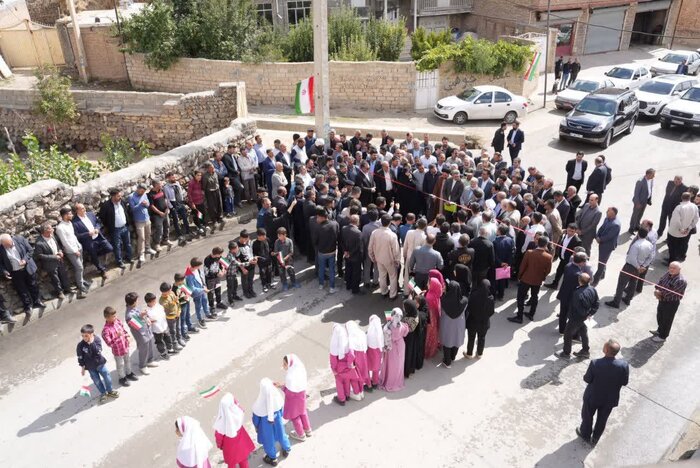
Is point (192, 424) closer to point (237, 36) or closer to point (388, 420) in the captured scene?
point (388, 420)

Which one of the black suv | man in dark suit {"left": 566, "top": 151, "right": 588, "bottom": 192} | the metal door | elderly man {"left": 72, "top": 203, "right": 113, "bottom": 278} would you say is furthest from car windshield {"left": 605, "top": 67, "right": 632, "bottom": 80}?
elderly man {"left": 72, "top": 203, "right": 113, "bottom": 278}

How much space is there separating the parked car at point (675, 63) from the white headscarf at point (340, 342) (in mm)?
24510

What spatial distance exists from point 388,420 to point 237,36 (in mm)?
19008

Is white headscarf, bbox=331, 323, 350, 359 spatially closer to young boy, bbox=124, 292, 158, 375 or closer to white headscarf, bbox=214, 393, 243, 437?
white headscarf, bbox=214, 393, 243, 437

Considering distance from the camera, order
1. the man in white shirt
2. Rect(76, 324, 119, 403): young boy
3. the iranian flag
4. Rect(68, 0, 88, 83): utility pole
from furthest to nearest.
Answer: Rect(68, 0, 88, 83): utility pole < the iranian flag < the man in white shirt < Rect(76, 324, 119, 403): young boy

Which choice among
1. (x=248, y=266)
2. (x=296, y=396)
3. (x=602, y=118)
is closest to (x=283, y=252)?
(x=248, y=266)

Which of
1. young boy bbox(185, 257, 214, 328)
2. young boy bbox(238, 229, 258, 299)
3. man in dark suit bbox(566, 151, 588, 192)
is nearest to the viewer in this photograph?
young boy bbox(185, 257, 214, 328)

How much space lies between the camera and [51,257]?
845 centimetres

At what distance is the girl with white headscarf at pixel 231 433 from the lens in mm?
5262

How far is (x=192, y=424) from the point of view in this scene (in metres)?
5.09

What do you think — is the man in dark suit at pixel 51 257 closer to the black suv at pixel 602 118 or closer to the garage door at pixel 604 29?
the black suv at pixel 602 118

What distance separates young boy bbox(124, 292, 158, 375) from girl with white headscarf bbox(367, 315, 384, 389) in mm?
2918

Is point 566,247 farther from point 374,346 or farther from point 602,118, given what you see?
point 602,118

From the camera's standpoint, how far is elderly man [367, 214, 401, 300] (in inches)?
336
